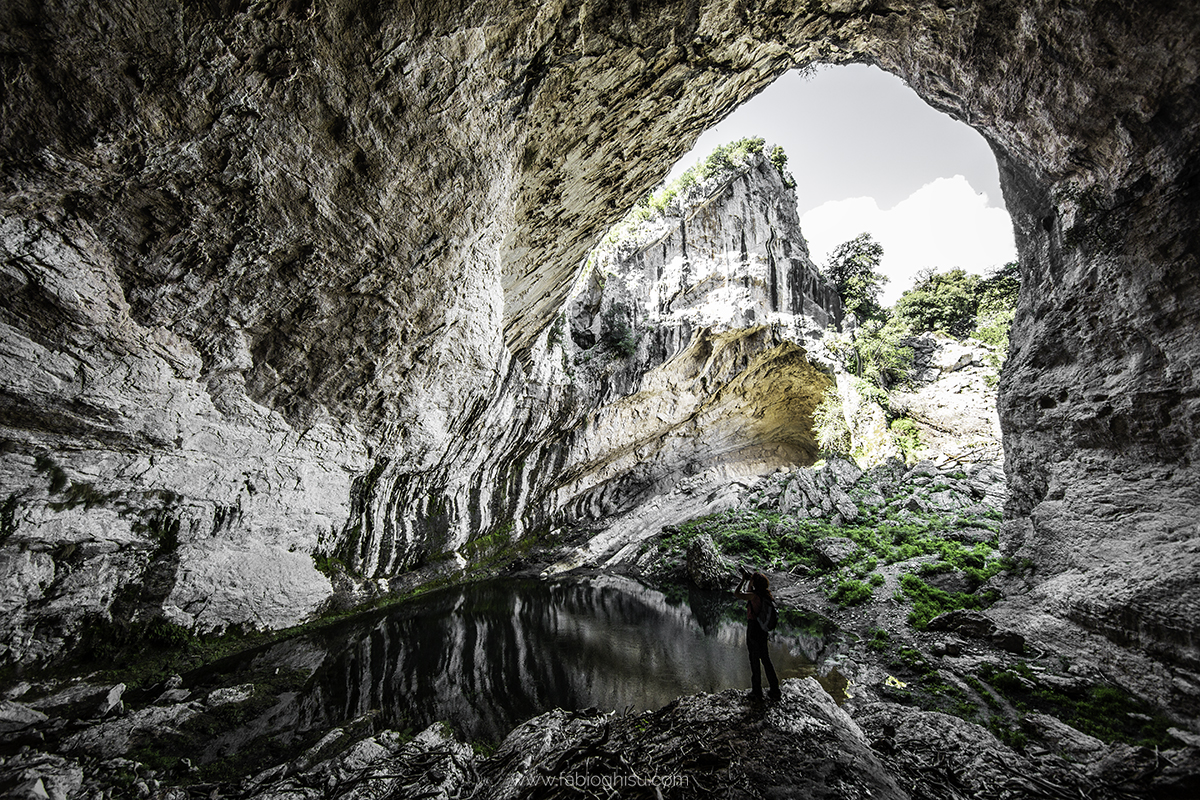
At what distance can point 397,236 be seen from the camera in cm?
723

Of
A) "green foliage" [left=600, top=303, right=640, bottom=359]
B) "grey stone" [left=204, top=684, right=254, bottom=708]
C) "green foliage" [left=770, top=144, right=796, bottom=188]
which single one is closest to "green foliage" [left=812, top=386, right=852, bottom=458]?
"green foliage" [left=600, top=303, right=640, bottom=359]

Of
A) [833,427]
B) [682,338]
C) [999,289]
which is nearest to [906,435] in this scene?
[833,427]

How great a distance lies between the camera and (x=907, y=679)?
227 inches

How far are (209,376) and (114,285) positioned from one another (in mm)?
1871

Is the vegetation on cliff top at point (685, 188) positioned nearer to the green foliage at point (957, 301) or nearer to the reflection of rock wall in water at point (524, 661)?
the green foliage at point (957, 301)

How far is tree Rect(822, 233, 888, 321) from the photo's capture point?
70.0ft

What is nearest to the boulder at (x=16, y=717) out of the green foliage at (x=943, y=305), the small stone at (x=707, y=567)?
the small stone at (x=707, y=567)

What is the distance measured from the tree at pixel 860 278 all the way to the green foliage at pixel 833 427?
5.05 meters

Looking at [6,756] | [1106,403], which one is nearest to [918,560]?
[1106,403]

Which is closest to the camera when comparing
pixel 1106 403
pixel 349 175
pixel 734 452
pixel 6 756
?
pixel 6 756

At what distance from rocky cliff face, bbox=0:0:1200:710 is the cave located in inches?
1.4

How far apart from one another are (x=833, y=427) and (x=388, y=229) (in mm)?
19248

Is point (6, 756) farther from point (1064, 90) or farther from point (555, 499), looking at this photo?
point (555, 499)

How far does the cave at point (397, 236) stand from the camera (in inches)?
169
